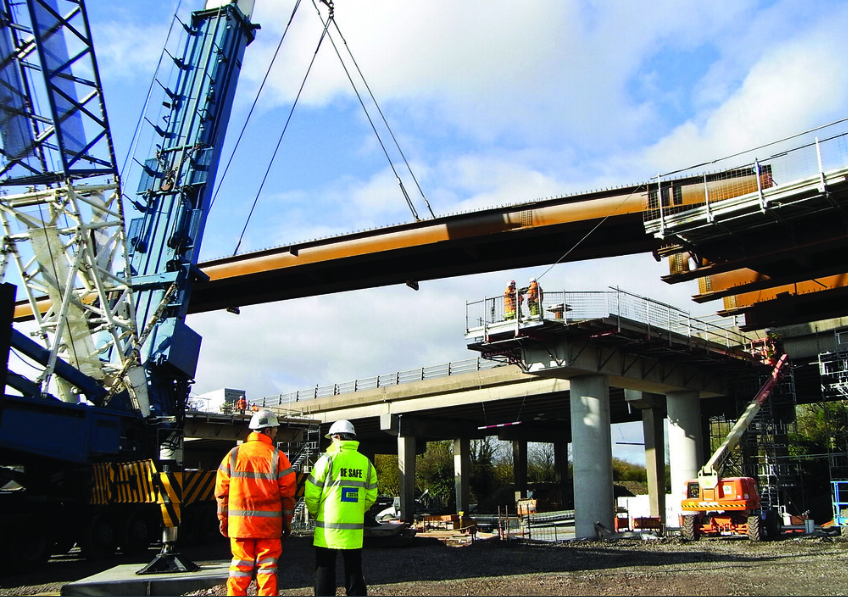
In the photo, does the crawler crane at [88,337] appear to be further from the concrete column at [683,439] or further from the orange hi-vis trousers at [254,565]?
the concrete column at [683,439]

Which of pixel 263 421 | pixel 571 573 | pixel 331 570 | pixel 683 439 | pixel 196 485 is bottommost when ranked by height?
pixel 571 573

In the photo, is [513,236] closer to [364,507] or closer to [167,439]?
[167,439]

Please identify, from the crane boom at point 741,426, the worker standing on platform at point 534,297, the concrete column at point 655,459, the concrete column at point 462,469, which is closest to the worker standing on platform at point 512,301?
the worker standing on platform at point 534,297

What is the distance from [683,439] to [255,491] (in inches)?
1098

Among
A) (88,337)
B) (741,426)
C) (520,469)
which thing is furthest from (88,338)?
(520,469)

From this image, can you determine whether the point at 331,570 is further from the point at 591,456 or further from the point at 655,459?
the point at 655,459

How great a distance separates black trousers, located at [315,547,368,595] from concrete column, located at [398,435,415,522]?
3991 centimetres

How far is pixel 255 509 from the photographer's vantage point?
6859mm

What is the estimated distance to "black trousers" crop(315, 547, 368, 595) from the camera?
6.93 metres

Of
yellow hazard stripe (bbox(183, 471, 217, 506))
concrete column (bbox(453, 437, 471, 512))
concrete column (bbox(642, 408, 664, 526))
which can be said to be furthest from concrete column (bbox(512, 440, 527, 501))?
yellow hazard stripe (bbox(183, 471, 217, 506))

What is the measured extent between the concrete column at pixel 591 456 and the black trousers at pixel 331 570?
2072 cm

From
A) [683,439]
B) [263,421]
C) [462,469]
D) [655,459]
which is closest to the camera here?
[263,421]

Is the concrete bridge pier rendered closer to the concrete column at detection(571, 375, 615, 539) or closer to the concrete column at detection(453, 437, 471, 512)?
the concrete column at detection(571, 375, 615, 539)

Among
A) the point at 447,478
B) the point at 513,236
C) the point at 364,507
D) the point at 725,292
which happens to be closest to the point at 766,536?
the point at 725,292
